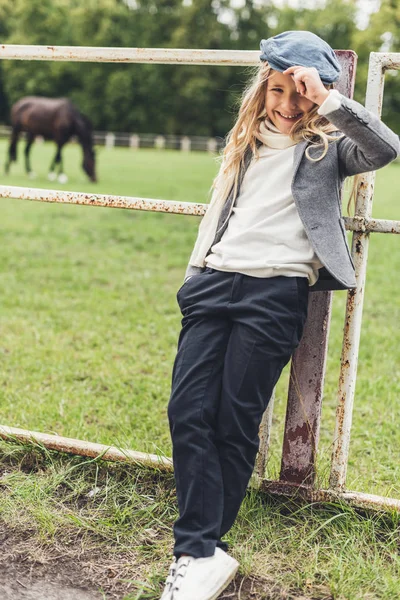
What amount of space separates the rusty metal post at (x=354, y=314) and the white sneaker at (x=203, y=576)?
533 millimetres

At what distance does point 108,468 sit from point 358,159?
133cm

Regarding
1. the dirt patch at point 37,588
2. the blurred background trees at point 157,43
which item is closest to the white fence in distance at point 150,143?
the blurred background trees at point 157,43

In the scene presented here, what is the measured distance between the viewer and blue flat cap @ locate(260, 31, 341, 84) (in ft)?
6.23

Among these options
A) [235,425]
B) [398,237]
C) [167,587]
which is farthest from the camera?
[398,237]

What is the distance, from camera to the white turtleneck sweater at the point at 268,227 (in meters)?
1.96

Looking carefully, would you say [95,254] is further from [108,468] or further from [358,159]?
[358,159]

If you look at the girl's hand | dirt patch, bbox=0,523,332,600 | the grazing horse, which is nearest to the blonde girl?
the girl's hand

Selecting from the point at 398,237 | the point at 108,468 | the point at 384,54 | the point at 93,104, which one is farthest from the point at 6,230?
the point at 93,104

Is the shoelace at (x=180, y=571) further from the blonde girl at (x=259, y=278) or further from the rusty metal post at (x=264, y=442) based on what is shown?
the rusty metal post at (x=264, y=442)

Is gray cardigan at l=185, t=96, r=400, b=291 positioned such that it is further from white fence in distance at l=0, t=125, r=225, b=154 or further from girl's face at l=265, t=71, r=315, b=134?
white fence in distance at l=0, t=125, r=225, b=154

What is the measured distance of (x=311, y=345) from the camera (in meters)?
2.21

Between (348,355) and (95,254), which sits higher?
(348,355)

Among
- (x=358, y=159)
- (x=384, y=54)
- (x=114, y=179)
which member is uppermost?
(x=384, y=54)

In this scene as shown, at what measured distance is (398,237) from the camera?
339 inches
